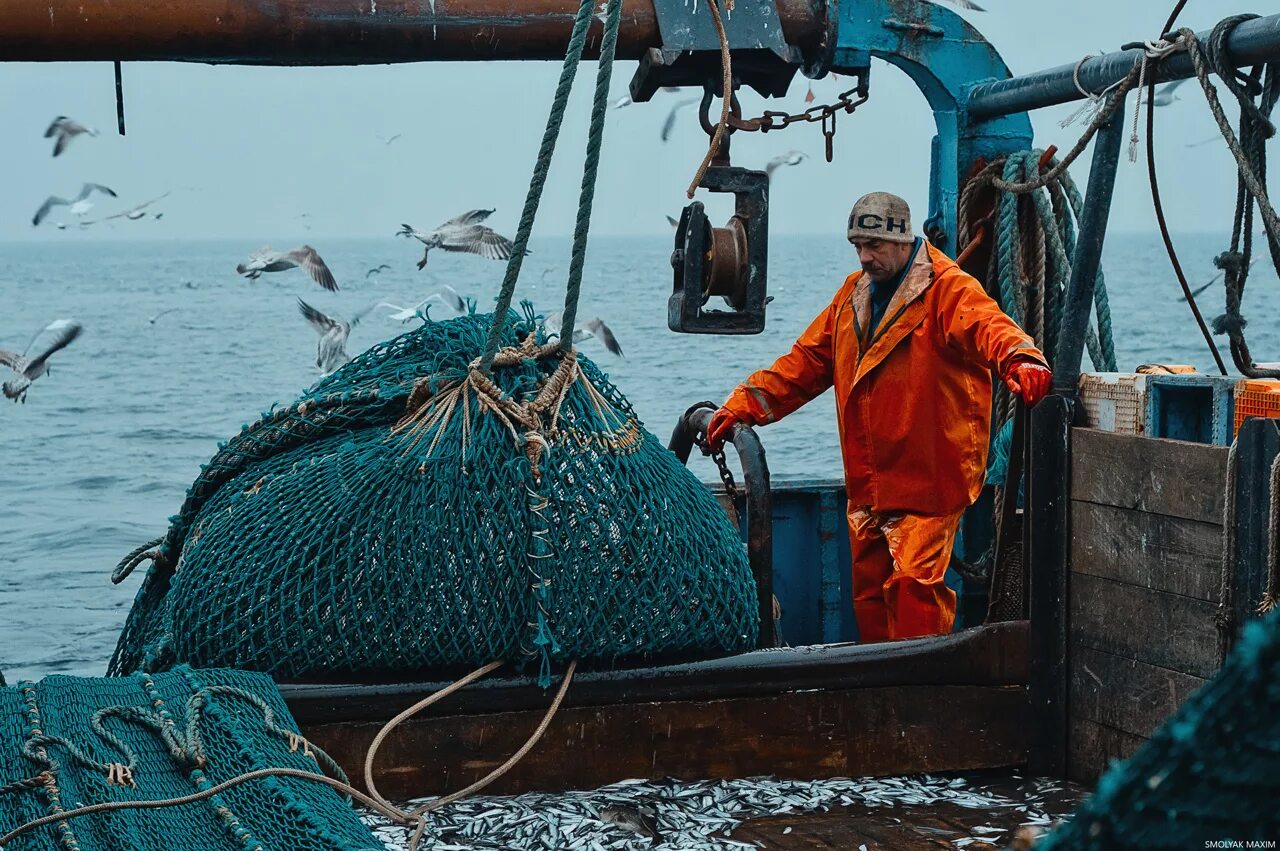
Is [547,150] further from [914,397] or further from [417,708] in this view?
[914,397]

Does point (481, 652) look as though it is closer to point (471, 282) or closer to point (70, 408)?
point (70, 408)

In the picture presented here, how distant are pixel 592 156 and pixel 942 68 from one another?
9.02 ft

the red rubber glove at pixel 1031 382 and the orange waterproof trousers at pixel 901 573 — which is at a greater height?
the red rubber glove at pixel 1031 382

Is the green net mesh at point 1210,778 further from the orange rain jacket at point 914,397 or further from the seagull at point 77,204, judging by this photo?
the seagull at point 77,204

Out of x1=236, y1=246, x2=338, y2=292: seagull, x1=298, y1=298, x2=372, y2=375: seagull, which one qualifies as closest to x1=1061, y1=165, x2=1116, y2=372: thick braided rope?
x1=236, y1=246, x2=338, y2=292: seagull

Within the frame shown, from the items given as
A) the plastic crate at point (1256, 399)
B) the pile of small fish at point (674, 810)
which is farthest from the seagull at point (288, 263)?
the plastic crate at point (1256, 399)

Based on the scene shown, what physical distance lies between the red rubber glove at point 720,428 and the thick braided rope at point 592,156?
71.3 inches

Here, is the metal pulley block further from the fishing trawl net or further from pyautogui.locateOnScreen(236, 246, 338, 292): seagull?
pyautogui.locateOnScreen(236, 246, 338, 292): seagull

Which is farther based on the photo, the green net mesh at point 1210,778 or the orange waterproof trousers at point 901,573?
the orange waterproof trousers at point 901,573

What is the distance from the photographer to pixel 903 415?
6008 millimetres

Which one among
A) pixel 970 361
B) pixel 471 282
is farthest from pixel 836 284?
pixel 970 361

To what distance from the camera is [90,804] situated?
131 inches

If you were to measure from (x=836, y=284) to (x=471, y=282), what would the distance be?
17.4m

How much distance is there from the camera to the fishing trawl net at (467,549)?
4180 millimetres
